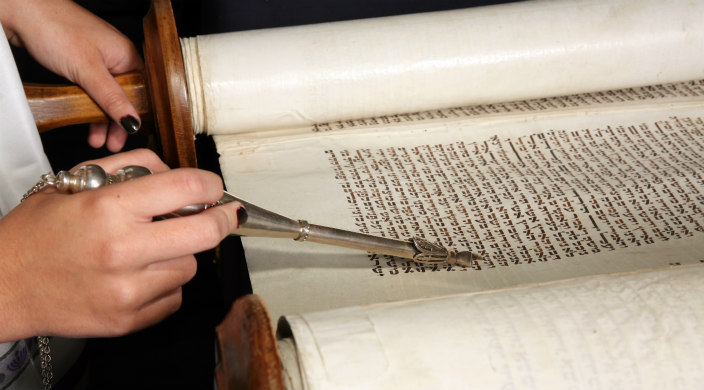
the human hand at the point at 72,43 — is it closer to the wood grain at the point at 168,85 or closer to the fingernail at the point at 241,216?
the wood grain at the point at 168,85

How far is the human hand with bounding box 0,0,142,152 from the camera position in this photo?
0.78 m

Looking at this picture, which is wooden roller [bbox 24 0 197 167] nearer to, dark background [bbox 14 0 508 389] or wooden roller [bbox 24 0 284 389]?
wooden roller [bbox 24 0 284 389]

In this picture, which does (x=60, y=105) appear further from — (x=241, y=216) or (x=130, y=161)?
(x=241, y=216)

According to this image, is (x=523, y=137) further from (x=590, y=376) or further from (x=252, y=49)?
(x=590, y=376)

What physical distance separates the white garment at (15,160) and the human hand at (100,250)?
0.24m

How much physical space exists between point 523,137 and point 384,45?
23cm

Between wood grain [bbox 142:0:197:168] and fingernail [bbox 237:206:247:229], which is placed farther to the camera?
wood grain [bbox 142:0:197:168]

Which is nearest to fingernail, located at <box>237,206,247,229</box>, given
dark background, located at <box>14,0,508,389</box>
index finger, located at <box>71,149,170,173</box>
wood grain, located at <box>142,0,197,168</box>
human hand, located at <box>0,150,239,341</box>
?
human hand, located at <box>0,150,239,341</box>

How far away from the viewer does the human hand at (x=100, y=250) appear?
1.65ft

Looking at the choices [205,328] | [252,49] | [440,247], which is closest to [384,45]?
A: [252,49]

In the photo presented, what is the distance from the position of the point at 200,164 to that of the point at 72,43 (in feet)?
2.19

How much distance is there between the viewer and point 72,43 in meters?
0.79

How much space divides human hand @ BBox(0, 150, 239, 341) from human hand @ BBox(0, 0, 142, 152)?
0.25 m

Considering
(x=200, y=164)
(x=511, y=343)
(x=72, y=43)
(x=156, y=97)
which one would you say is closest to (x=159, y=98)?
(x=156, y=97)
